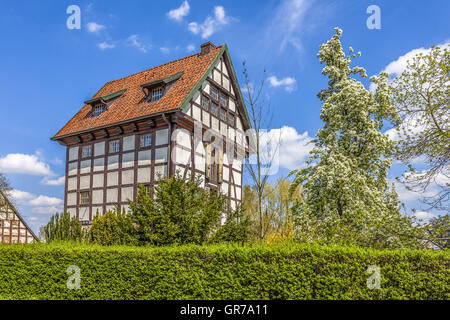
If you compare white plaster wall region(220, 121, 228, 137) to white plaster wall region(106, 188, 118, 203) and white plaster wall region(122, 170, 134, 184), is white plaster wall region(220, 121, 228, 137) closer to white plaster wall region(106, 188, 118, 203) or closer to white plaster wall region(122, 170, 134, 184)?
white plaster wall region(122, 170, 134, 184)

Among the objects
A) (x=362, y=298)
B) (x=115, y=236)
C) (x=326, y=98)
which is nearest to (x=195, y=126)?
(x=326, y=98)

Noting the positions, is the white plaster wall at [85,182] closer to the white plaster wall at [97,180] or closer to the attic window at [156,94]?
the white plaster wall at [97,180]

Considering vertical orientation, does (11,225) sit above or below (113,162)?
below

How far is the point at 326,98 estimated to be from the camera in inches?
724

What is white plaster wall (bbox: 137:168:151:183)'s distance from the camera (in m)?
18.6

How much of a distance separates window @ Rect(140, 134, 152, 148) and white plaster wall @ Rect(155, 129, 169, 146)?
22.4 inches

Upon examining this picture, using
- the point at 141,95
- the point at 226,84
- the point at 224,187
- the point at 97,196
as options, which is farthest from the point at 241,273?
the point at 226,84

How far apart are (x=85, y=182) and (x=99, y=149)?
1.94m

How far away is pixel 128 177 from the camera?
63.1 ft

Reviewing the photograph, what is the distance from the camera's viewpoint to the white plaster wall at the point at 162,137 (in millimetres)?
18344

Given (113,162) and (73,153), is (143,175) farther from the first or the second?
(73,153)

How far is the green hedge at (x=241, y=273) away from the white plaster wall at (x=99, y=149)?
9788mm

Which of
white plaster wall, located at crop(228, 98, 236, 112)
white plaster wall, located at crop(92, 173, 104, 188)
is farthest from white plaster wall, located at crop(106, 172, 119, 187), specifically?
white plaster wall, located at crop(228, 98, 236, 112)
